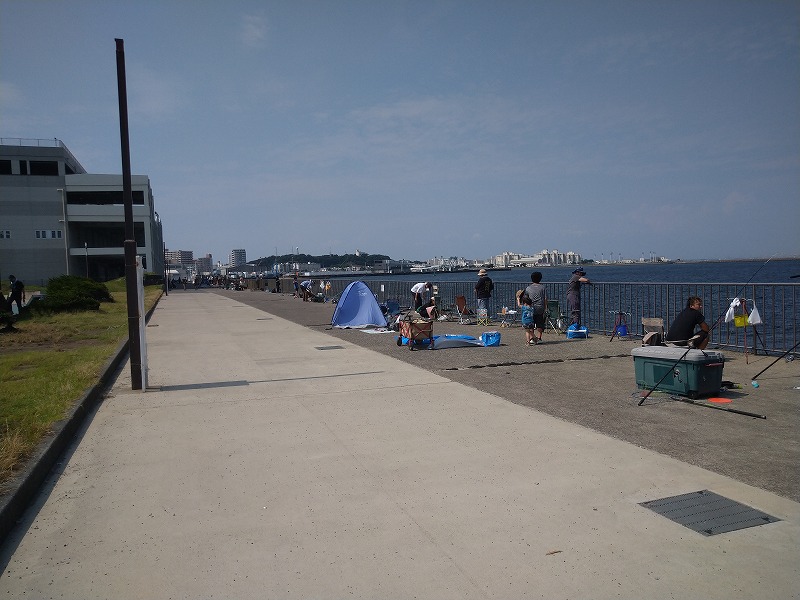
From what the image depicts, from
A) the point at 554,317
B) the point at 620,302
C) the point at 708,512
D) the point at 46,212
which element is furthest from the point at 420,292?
Answer: the point at 46,212

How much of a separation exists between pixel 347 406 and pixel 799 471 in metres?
5.29

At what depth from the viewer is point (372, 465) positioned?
19.8 feet

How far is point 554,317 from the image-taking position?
16.5 meters

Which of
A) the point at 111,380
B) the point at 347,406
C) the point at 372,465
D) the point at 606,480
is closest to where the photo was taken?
the point at 606,480

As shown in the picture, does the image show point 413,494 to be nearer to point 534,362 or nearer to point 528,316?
point 534,362

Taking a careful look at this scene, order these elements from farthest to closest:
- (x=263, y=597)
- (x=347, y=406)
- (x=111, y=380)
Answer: (x=111, y=380) → (x=347, y=406) → (x=263, y=597)

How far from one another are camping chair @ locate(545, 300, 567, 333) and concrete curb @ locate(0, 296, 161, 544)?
11101 millimetres

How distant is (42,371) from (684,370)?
10.9 meters

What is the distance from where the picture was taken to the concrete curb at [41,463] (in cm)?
473

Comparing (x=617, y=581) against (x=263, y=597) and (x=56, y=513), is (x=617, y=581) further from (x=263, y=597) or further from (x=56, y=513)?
(x=56, y=513)

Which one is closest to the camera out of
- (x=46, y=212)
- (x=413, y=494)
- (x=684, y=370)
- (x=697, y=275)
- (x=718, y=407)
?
(x=413, y=494)

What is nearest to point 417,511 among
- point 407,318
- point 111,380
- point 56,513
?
point 56,513

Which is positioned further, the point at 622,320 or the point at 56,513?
the point at 622,320

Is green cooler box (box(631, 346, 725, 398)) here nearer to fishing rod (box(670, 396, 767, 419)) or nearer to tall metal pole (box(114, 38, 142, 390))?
fishing rod (box(670, 396, 767, 419))
